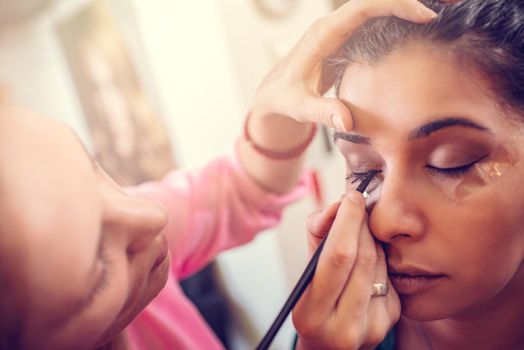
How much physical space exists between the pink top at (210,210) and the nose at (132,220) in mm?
285

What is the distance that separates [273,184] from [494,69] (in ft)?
1.23

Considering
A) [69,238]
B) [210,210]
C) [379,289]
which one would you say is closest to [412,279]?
[379,289]

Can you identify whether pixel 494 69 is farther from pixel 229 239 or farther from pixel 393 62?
pixel 229 239

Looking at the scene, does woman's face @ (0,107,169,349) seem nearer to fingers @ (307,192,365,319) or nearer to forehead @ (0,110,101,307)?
forehead @ (0,110,101,307)

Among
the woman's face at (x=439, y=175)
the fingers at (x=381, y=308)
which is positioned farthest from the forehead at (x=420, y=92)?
the fingers at (x=381, y=308)

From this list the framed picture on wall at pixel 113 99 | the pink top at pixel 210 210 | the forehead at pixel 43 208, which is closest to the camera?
the forehead at pixel 43 208

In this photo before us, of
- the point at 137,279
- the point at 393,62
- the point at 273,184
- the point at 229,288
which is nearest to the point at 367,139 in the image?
the point at 393,62

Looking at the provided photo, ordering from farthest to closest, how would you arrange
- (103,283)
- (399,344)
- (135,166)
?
(135,166) < (399,344) < (103,283)

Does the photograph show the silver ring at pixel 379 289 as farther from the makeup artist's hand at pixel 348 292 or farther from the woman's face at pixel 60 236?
the woman's face at pixel 60 236

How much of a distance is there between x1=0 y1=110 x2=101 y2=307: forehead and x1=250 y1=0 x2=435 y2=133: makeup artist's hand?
0.21 m

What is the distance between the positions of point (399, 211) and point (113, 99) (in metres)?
0.47

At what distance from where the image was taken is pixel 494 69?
1.07ft

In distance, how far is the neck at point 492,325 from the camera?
0.40 m

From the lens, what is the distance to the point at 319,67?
0.40 m
